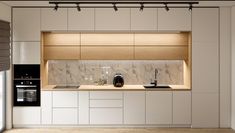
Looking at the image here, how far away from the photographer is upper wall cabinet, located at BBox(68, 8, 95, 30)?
7.88 m

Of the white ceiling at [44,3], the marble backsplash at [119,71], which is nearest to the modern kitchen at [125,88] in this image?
the white ceiling at [44,3]

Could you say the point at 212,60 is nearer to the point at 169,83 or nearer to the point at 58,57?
the point at 169,83

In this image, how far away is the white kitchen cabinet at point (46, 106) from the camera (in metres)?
7.87

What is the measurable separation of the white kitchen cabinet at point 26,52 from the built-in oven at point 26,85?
115mm

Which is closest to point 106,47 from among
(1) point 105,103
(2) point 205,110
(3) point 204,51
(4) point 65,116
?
(1) point 105,103

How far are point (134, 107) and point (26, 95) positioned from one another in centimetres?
209

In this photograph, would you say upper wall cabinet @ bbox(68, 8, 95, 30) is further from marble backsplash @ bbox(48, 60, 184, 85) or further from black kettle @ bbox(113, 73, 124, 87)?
black kettle @ bbox(113, 73, 124, 87)

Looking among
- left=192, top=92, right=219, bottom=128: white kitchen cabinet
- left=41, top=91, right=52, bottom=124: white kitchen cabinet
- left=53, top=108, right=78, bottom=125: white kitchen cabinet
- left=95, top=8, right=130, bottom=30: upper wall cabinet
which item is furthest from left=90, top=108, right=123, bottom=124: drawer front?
left=95, top=8, right=130, bottom=30: upper wall cabinet

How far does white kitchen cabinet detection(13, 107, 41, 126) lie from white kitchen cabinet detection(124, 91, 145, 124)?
1.69 m

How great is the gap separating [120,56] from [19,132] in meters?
2.45

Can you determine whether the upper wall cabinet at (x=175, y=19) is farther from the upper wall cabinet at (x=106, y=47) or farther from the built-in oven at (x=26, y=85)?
the built-in oven at (x=26, y=85)

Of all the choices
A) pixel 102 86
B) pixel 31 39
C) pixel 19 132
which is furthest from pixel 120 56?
pixel 19 132

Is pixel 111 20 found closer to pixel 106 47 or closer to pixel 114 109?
pixel 106 47

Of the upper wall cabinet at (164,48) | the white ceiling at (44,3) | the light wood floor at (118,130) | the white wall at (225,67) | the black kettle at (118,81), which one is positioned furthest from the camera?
the upper wall cabinet at (164,48)
